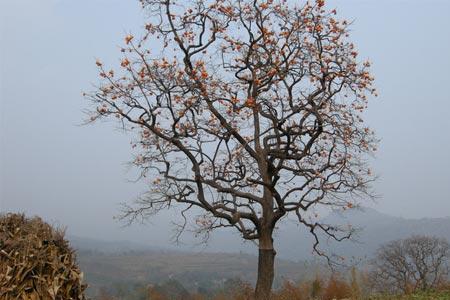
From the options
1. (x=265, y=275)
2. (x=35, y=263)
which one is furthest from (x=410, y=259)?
(x=35, y=263)

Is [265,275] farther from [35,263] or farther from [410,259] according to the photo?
[410,259]

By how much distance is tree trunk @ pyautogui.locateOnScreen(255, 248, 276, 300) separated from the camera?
11867 millimetres

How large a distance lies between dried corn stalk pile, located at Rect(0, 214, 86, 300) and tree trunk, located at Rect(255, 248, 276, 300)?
6898 millimetres

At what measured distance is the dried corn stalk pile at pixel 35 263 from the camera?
17.0ft

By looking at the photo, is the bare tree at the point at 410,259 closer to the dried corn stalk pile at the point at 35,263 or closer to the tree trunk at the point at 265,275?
the tree trunk at the point at 265,275

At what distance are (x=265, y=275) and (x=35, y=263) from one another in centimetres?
746

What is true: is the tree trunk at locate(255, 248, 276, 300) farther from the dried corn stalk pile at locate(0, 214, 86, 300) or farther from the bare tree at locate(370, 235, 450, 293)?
the bare tree at locate(370, 235, 450, 293)

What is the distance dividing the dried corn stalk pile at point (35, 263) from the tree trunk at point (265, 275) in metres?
6.90

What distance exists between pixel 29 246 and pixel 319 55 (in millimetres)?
8437

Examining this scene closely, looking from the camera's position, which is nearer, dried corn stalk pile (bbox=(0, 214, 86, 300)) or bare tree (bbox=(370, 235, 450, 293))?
dried corn stalk pile (bbox=(0, 214, 86, 300))

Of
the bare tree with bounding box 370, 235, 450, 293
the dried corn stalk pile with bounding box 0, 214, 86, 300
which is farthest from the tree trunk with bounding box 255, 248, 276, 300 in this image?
the bare tree with bounding box 370, 235, 450, 293

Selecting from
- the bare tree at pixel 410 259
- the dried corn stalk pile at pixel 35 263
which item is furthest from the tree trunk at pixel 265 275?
the bare tree at pixel 410 259

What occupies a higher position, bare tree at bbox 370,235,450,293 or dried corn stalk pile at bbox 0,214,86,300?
bare tree at bbox 370,235,450,293

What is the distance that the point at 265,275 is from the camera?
11875 mm
